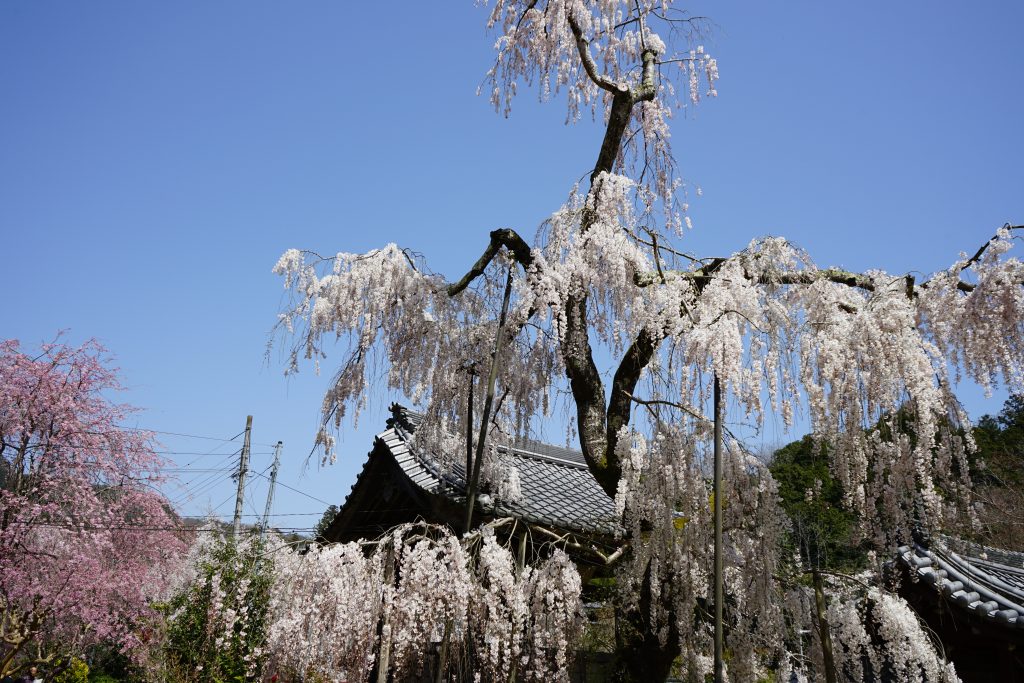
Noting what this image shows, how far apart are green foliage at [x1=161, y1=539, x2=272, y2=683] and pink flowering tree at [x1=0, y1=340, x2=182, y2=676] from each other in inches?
52.8

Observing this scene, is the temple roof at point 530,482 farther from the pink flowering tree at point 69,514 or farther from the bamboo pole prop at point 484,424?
the pink flowering tree at point 69,514

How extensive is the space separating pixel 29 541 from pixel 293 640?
29.4 ft

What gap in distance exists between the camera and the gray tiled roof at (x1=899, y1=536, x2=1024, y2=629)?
6.08 metres

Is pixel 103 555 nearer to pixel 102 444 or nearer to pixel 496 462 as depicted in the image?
pixel 102 444

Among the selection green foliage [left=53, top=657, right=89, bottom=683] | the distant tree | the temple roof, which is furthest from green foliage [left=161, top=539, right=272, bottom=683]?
the temple roof

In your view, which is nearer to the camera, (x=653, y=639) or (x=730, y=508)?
(x=730, y=508)

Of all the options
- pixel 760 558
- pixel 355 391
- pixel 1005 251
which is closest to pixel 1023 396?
pixel 1005 251

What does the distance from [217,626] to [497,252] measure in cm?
835

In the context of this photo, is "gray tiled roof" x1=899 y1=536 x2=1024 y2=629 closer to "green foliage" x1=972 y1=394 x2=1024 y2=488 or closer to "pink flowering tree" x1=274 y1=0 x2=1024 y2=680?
"pink flowering tree" x1=274 y1=0 x2=1024 y2=680

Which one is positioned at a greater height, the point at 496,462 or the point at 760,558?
the point at 496,462

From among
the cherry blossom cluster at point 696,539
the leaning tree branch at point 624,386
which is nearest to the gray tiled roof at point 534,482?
the leaning tree branch at point 624,386

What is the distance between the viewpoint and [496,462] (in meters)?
7.63

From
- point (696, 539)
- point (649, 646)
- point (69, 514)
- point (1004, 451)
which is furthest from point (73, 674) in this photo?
point (1004, 451)

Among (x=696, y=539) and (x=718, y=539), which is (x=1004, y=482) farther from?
(x=718, y=539)
